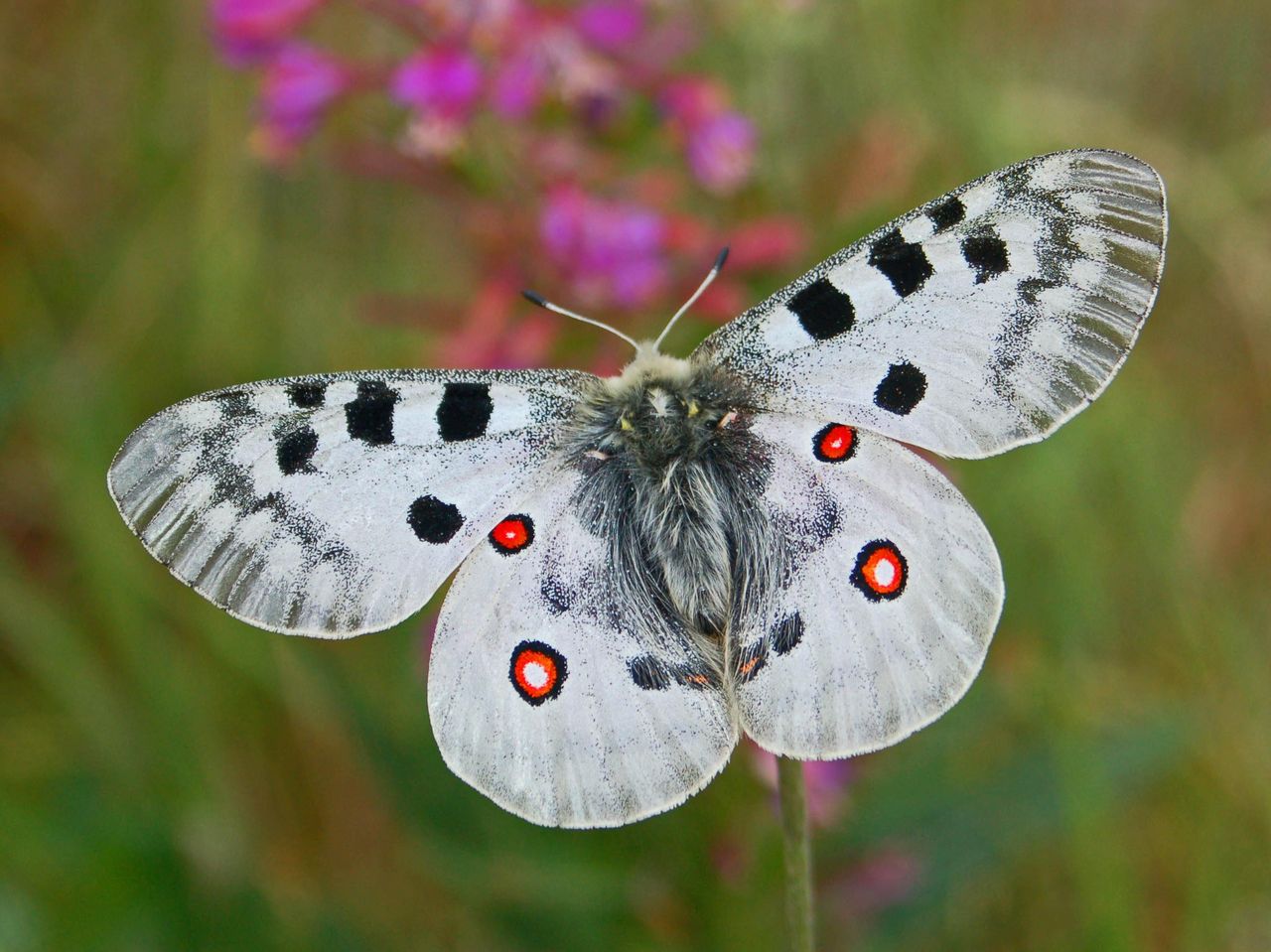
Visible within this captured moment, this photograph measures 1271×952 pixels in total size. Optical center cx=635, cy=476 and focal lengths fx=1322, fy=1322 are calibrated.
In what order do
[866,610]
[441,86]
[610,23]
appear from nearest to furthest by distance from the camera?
[866,610]
[441,86]
[610,23]

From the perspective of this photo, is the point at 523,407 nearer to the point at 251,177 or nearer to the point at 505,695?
the point at 505,695

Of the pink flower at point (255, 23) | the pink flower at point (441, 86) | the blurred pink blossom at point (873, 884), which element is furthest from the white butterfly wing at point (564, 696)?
the pink flower at point (255, 23)

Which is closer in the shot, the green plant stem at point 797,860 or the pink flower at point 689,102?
the green plant stem at point 797,860

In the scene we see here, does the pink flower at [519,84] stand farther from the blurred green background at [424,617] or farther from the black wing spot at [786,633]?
the black wing spot at [786,633]

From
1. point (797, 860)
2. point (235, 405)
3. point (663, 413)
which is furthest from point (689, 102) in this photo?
point (797, 860)

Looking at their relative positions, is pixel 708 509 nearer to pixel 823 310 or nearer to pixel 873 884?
pixel 823 310

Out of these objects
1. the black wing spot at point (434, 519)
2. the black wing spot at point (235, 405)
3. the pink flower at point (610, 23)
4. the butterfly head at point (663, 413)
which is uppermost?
the pink flower at point (610, 23)

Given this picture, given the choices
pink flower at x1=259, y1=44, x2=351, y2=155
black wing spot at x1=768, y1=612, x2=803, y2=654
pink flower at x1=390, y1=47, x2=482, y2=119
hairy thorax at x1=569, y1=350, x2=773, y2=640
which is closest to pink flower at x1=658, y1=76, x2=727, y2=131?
pink flower at x1=390, y1=47, x2=482, y2=119
